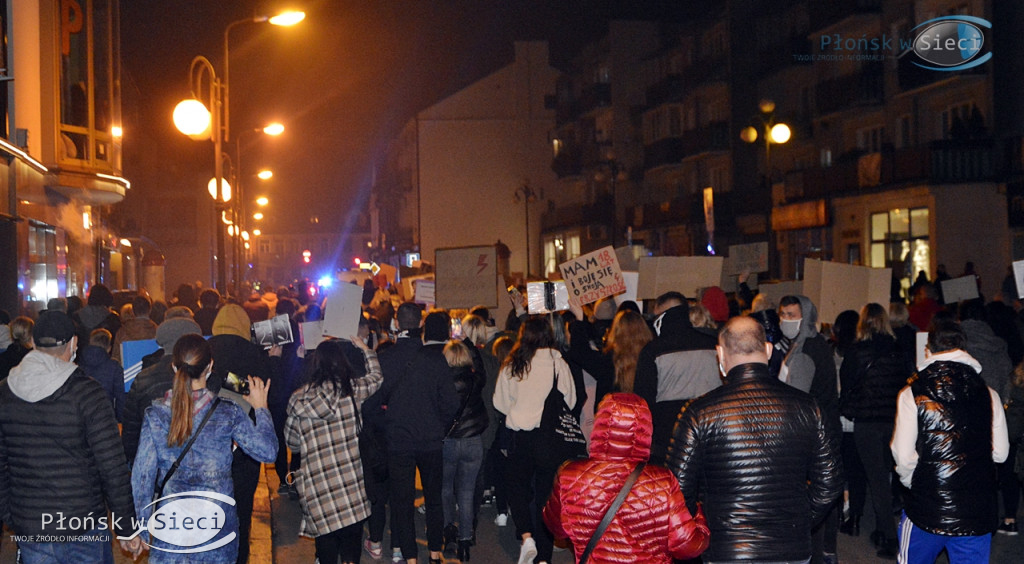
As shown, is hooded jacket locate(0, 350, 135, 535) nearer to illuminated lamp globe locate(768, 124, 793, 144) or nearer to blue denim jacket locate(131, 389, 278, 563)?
blue denim jacket locate(131, 389, 278, 563)

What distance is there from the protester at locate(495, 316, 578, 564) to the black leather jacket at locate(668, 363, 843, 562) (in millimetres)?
3714

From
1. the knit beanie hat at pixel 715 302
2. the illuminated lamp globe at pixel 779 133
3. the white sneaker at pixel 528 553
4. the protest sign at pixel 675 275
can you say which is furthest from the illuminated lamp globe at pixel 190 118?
the illuminated lamp globe at pixel 779 133

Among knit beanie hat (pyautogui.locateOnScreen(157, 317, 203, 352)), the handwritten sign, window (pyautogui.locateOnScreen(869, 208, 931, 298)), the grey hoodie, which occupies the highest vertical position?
window (pyautogui.locateOnScreen(869, 208, 931, 298))

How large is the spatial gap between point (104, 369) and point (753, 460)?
6592mm

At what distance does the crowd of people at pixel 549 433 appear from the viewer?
4.28 m

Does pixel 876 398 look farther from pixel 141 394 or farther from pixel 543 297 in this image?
pixel 141 394

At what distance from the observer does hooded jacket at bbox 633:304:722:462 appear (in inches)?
287

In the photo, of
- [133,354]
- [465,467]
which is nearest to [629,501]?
[465,467]

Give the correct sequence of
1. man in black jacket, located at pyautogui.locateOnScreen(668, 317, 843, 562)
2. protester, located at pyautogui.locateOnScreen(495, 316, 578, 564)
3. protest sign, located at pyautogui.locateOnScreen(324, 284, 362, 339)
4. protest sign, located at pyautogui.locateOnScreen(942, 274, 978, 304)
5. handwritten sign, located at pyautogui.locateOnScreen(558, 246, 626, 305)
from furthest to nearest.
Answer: protest sign, located at pyautogui.locateOnScreen(942, 274, 978, 304) → handwritten sign, located at pyautogui.locateOnScreen(558, 246, 626, 305) → protester, located at pyautogui.locateOnScreen(495, 316, 578, 564) → protest sign, located at pyautogui.locateOnScreen(324, 284, 362, 339) → man in black jacket, located at pyautogui.locateOnScreen(668, 317, 843, 562)

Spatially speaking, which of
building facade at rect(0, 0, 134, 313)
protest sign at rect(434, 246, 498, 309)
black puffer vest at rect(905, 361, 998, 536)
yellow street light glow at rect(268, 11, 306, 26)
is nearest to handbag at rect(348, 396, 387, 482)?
black puffer vest at rect(905, 361, 998, 536)

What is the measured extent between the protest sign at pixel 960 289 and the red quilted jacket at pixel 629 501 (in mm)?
10944

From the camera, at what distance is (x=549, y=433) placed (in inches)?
315

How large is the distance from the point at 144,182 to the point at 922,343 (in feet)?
146

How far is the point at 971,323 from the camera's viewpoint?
9203 millimetres
